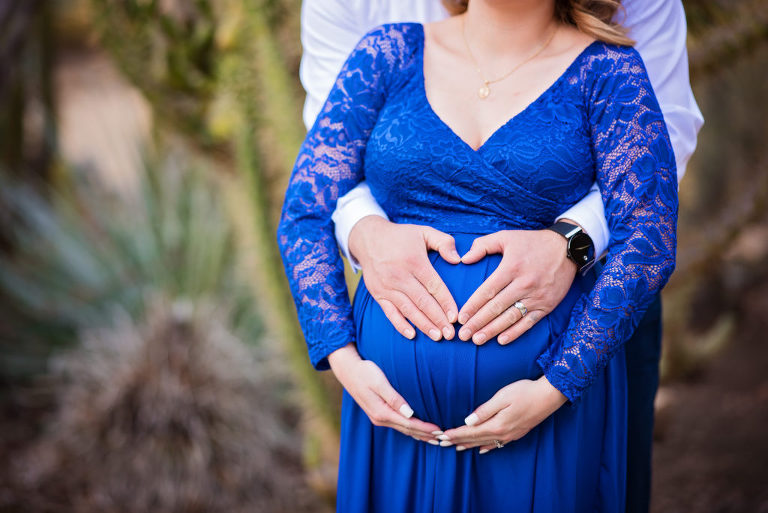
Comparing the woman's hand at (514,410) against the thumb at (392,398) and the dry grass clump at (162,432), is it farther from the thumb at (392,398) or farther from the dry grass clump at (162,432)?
the dry grass clump at (162,432)

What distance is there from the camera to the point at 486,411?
57.1 inches

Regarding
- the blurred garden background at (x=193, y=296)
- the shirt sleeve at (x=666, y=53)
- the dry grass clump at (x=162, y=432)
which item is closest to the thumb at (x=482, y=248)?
the shirt sleeve at (x=666, y=53)

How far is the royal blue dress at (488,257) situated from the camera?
1.46 metres

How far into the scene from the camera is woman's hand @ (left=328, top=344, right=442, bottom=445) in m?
1.51

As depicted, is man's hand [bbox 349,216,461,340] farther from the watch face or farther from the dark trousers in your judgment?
the dark trousers

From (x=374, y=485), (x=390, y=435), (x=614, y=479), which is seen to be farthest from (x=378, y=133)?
(x=614, y=479)

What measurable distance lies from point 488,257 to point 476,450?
1.49ft

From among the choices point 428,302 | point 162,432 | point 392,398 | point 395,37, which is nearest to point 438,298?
point 428,302

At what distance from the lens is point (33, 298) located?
4566mm

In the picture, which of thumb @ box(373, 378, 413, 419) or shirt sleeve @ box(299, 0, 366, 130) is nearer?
thumb @ box(373, 378, 413, 419)

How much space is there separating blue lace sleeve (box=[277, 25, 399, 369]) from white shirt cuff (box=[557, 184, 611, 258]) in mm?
539

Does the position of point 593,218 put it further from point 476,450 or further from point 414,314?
point 476,450

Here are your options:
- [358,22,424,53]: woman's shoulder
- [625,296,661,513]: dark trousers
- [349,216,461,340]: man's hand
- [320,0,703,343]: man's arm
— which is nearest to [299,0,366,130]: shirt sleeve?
[358,22,424,53]: woman's shoulder

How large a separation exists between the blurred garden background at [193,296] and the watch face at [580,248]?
5.57ft
